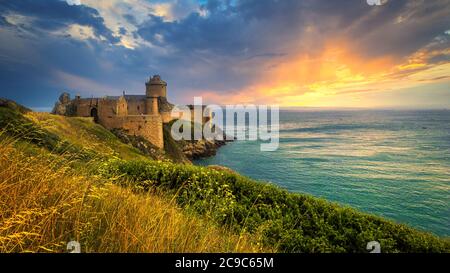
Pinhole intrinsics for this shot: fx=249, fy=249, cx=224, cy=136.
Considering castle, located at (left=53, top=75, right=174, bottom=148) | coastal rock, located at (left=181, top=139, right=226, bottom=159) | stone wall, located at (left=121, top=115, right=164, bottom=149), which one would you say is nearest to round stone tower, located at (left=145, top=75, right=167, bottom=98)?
coastal rock, located at (left=181, top=139, right=226, bottom=159)

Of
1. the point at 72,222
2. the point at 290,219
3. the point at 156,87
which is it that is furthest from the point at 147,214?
the point at 156,87

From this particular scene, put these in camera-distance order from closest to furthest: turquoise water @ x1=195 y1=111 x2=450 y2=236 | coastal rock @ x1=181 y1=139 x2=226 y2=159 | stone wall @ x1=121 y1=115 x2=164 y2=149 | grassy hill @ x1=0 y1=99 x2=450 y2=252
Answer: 1. grassy hill @ x1=0 y1=99 x2=450 y2=252
2. turquoise water @ x1=195 y1=111 x2=450 y2=236
3. stone wall @ x1=121 y1=115 x2=164 y2=149
4. coastal rock @ x1=181 y1=139 x2=226 y2=159

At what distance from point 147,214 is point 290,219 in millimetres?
4932

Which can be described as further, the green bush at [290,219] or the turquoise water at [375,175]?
the turquoise water at [375,175]

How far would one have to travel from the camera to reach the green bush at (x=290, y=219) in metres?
6.26

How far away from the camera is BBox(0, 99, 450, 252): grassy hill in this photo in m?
3.03

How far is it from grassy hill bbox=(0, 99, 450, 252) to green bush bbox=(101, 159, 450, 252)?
31mm

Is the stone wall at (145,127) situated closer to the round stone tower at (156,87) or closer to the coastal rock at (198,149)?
the coastal rock at (198,149)

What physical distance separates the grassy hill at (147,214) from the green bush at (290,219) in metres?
0.03

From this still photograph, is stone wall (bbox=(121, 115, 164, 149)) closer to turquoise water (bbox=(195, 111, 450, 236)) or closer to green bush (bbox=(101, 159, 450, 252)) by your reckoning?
turquoise water (bbox=(195, 111, 450, 236))

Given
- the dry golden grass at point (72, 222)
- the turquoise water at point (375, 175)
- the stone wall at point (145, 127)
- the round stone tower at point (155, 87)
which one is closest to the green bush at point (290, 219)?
the dry golden grass at point (72, 222)
